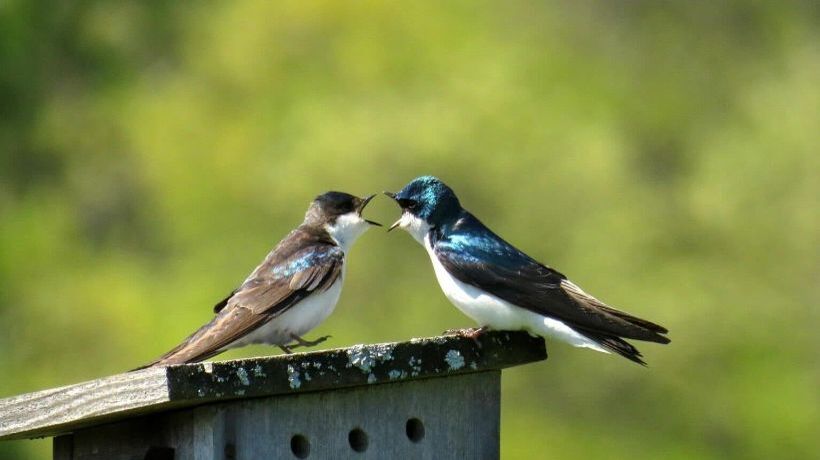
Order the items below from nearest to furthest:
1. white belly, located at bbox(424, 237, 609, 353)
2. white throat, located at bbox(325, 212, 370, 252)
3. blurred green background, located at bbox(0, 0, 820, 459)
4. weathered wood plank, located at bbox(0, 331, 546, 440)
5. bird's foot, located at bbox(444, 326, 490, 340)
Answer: weathered wood plank, located at bbox(0, 331, 546, 440)
bird's foot, located at bbox(444, 326, 490, 340)
white belly, located at bbox(424, 237, 609, 353)
white throat, located at bbox(325, 212, 370, 252)
blurred green background, located at bbox(0, 0, 820, 459)

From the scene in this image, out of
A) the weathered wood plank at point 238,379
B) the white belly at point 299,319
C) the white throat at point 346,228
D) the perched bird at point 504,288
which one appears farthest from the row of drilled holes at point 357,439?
the white throat at point 346,228

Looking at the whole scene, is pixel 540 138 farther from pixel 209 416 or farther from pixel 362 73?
pixel 209 416

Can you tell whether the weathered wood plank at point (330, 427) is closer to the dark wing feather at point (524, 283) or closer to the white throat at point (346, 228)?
the dark wing feather at point (524, 283)

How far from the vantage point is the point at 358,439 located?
3.61 meters

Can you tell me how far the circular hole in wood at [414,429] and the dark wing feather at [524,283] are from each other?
Result: 38cm

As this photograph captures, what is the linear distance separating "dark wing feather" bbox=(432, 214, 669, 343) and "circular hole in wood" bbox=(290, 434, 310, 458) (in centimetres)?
65

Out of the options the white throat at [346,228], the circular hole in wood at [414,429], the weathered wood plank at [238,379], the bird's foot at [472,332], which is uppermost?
the white throat at [346,228]

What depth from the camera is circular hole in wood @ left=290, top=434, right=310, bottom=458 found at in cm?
350

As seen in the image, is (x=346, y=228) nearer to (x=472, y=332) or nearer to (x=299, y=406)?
(x=472, y=332)

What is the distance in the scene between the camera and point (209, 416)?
3.38 metres

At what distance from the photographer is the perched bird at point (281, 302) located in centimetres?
385

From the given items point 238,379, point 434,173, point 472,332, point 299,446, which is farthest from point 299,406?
point 434,173

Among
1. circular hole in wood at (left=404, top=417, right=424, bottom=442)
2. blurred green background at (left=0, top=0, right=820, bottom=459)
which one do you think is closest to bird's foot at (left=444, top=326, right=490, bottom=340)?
circular hole in wood at (left=404, top=417, right=424, bottom=442)

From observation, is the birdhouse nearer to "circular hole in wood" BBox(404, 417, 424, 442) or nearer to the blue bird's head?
"circular hole in wood" BBox(404, 417, 424, 442)
